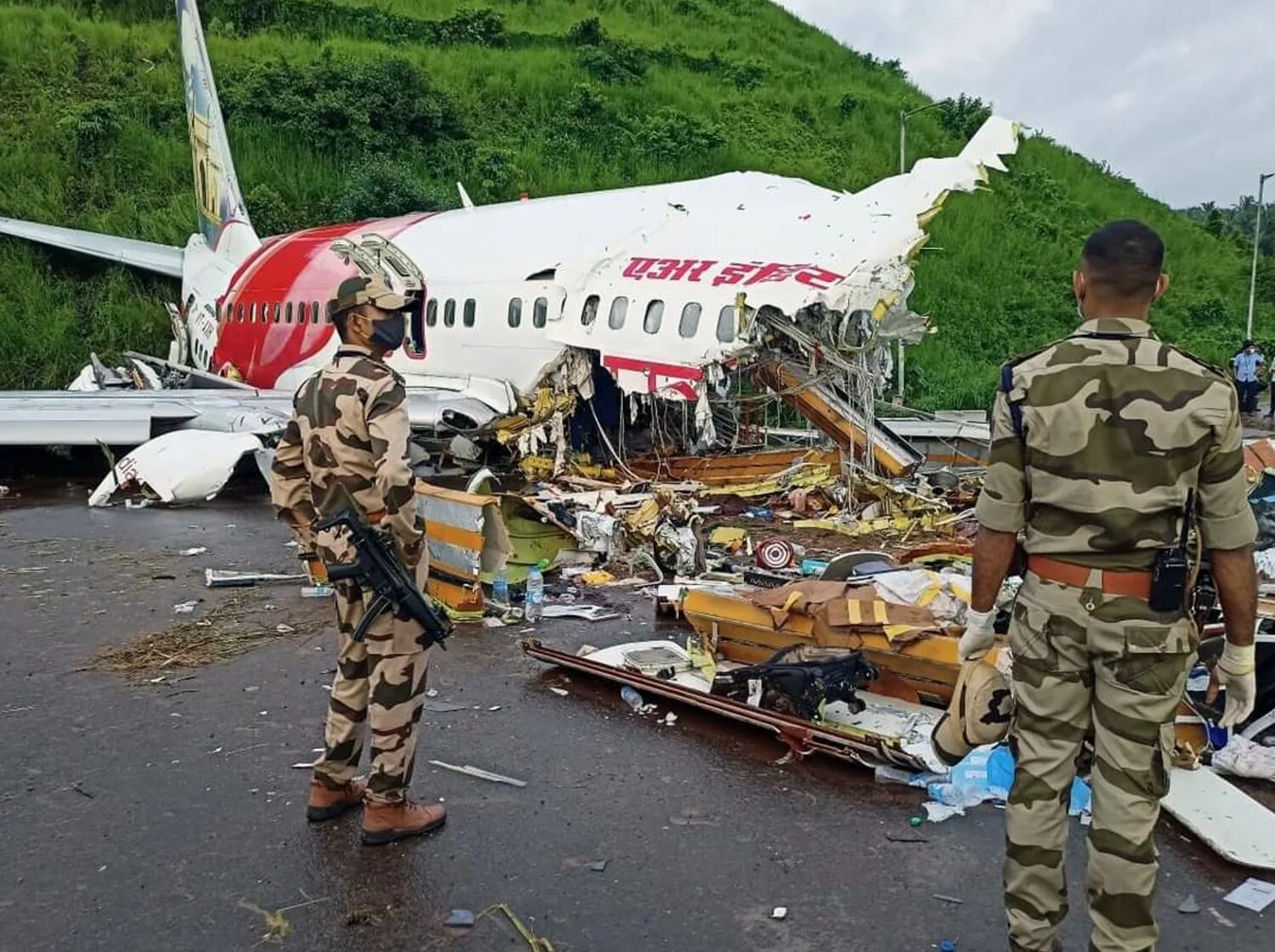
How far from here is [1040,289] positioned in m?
30.4

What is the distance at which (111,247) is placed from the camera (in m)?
22.1

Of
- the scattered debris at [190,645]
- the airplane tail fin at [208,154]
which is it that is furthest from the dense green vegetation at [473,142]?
the scattered debris at [190,645]

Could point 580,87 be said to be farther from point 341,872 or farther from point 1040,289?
point 341,872

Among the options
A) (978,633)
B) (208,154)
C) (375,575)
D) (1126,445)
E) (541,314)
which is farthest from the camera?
(208,154)

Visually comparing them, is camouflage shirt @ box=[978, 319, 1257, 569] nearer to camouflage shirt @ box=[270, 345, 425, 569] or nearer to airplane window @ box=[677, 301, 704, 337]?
camouflage shirt @ box=[270, 345, 425, 569]

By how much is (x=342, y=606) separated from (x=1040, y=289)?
30.2 meters

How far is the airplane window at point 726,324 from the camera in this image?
9945 millimetres

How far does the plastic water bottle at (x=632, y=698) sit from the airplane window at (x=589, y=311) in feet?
21.8

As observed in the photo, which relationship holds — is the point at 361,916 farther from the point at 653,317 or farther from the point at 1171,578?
the point at 653,317

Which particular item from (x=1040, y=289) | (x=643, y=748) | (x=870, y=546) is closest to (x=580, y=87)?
(x=1040, y=289)

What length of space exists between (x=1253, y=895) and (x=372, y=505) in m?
3.47

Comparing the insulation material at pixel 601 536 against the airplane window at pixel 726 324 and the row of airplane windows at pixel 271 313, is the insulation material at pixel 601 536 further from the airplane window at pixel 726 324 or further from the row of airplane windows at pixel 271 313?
the row of airplane windows at pixel 271 313

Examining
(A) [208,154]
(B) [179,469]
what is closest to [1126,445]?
(B) [179,469]

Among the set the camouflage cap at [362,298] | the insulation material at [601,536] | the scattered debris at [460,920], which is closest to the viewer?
the scattered debris at [460,920]
